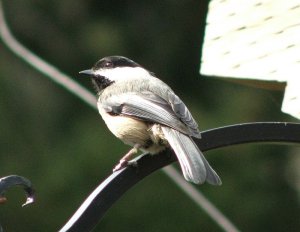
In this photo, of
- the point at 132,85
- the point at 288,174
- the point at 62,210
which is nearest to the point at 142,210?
the point at 62,210

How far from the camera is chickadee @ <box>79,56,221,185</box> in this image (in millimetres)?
2866

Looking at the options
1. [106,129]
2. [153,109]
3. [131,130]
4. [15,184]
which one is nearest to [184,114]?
[153,109]

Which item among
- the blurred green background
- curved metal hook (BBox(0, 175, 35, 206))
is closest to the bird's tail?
curved metal hook (BBox(0, 175, 35, 206))

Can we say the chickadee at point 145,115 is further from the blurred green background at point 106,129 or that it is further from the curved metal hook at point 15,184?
the blurred green background at point 106,129

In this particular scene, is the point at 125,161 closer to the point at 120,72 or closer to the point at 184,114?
the point at 184,114

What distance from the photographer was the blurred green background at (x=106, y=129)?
674cm

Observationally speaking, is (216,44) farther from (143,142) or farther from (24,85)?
(24,85)

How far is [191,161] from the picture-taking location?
281 cm

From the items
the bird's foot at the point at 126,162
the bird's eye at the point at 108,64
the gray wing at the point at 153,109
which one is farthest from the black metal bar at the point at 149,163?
the bird's eye at the point at 108,64

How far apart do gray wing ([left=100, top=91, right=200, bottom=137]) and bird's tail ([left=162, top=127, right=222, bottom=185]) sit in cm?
3

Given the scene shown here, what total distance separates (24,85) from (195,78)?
1381 mm

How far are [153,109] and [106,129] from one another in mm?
3528

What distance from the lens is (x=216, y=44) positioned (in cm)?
354

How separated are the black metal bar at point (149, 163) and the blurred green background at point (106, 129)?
351 centimetres
